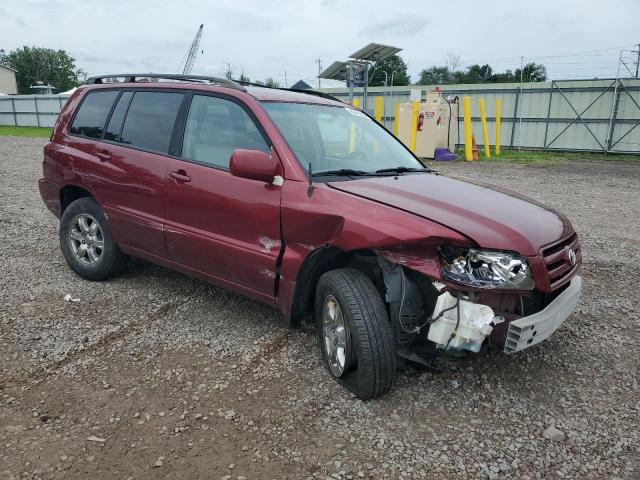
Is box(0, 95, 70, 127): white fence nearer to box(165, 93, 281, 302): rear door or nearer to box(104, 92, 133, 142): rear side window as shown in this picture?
box(104, 92, 133, 142): rear side window

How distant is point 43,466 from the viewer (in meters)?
2.45

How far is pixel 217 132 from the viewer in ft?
12.4

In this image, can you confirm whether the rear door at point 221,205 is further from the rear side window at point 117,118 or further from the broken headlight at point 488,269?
the broken headlight at point 488,269

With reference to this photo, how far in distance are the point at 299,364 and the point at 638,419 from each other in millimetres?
1997

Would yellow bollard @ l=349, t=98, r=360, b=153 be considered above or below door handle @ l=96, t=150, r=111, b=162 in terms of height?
above

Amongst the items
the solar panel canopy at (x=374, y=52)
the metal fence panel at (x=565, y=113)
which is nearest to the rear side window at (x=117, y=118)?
the solar panel canopy at (x=374, y=52)

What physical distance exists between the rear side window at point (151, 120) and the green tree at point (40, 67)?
86.1m

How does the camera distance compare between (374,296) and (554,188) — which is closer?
(374,296)

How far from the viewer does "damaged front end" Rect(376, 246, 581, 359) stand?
2650mm

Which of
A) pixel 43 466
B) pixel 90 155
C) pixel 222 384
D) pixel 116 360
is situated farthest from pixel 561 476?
pixel 90 155

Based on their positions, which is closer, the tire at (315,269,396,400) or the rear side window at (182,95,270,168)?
the tire at (315,269,396,400)

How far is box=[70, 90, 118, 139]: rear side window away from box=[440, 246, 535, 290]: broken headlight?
11.4 ft

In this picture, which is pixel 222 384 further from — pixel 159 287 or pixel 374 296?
pixel 159 287

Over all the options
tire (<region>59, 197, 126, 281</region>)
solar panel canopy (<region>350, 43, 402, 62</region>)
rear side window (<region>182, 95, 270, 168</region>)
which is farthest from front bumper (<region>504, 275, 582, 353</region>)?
solar panel canopy (<region>350, 43, 402, 62</region>)
